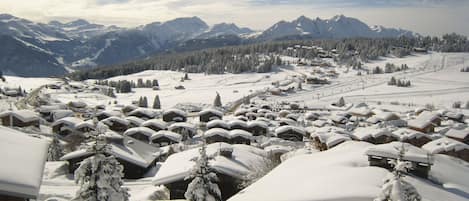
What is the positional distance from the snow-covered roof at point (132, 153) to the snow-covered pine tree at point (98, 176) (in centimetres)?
1526

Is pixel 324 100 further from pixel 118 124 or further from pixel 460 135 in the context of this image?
pixel 118 124

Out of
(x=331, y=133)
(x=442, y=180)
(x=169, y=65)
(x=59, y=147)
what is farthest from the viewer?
(x=169, y=65)

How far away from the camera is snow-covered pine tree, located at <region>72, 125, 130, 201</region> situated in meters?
11.6

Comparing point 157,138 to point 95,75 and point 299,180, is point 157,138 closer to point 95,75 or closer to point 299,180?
point 299,180

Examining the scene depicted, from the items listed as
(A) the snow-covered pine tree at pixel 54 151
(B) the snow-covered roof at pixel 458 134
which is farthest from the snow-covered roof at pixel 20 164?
(B) the snow-covered roof at pixel 458 134

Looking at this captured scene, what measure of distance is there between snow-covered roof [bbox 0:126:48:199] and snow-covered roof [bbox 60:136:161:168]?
37.3 ft

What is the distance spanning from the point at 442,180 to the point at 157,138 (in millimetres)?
35057

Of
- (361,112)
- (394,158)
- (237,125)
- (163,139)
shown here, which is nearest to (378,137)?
(237,125)

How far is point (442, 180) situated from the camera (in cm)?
1537

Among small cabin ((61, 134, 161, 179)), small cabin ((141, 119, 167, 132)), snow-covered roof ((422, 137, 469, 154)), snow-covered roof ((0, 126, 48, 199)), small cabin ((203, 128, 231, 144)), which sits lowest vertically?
small cabin ((141, 119, 167, 132))

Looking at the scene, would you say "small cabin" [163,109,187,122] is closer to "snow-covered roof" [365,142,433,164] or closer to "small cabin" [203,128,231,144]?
"small cabin" [203,128,231,144]

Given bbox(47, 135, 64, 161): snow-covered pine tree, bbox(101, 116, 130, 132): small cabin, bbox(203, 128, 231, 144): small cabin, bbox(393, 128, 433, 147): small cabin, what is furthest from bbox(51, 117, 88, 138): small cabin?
bbox(393, 128, 433, 147): small cabin

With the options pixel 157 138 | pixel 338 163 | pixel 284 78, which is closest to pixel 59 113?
pixel 157 138

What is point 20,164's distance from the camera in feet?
41.5
